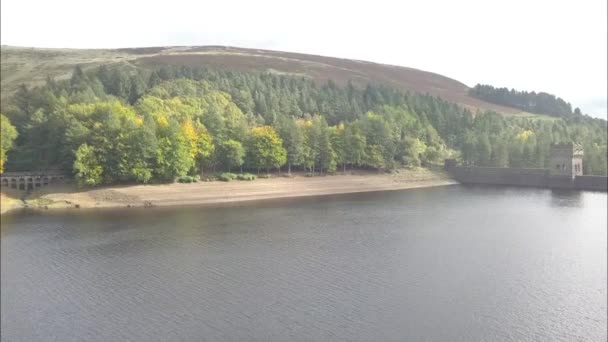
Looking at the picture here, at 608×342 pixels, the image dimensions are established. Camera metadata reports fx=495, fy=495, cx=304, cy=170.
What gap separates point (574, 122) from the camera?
138125 millimetres

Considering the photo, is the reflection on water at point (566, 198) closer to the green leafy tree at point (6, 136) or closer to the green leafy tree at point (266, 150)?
the green leafy tree at point (266, 150)

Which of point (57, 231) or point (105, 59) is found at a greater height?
point (105, 59)

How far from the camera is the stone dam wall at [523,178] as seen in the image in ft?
271

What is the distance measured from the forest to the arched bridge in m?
1.67

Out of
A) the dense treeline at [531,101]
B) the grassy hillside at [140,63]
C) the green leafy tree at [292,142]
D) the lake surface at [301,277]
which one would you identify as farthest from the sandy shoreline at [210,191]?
the dense treeline at [531,101]

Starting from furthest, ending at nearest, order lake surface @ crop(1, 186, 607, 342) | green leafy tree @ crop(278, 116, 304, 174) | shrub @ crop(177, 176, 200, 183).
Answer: green leafy tree @ crop(278, 116, 304, 174) < shrub @ crop(177, 176, 200, 183) < lake surface @ crop(1, 186, 607, 342)

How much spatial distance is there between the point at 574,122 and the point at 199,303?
139 metres

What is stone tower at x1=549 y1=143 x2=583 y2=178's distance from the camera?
85.9m

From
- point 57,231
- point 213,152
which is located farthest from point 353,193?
point 57,231

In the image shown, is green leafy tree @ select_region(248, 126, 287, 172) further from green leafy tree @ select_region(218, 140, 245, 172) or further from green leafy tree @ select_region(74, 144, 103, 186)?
green leafy tree @ select_region(74, 144, 103, 186)

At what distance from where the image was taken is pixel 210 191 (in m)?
67.9

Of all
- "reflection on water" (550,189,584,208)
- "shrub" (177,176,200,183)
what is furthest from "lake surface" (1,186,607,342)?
"shrub" (177,176,200,183)

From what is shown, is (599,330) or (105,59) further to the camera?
(105,59)

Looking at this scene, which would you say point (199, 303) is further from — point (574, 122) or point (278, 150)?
point (574, 122)
